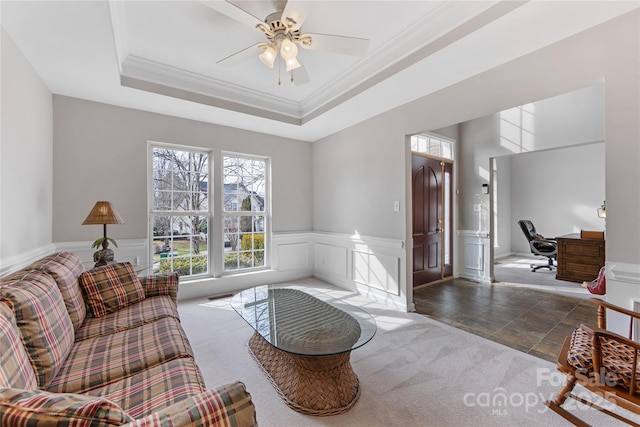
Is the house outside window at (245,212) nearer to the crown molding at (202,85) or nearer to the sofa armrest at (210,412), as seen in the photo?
the crown molding at (202,85)

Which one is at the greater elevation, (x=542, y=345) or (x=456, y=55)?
(x=456, y=55)

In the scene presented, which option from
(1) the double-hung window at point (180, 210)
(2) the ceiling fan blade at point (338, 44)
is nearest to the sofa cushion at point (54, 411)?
(2) the ceiling fan blade at point (338, 44)

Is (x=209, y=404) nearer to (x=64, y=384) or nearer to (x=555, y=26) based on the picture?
(x=64, y=384)

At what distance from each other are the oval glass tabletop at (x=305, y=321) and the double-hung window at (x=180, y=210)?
1550 mm

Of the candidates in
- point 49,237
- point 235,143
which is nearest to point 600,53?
point 235,143

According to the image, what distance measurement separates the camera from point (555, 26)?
189 cm

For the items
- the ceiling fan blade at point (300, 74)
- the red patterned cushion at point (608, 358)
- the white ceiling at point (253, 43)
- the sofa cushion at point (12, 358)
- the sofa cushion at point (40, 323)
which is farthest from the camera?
the ceiling fan blade at point (300, 74)

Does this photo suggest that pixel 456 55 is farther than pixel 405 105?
No

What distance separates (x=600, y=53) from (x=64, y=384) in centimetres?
372

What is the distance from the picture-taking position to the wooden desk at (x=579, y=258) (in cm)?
427

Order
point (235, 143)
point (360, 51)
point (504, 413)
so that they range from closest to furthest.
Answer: point (504, 413)
point (360, 51)
point (235, 143)

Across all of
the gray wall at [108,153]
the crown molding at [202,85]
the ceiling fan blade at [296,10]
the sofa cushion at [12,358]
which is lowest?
the sofa cushion at [12,358]

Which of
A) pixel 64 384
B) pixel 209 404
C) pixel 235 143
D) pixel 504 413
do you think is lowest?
pixel 504 413

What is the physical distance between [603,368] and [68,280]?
3.15 m
